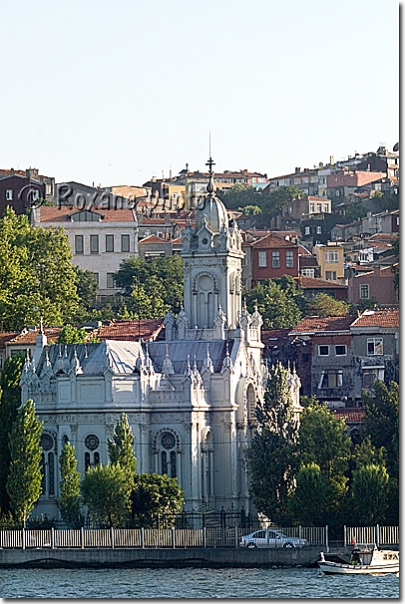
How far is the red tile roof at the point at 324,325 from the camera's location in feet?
299

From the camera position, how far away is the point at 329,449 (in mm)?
68500

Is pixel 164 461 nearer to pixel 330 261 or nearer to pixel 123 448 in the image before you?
pixel 123 448

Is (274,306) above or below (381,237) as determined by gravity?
below

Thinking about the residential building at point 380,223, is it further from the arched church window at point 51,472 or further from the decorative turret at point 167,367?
the arched church window at point 51,472

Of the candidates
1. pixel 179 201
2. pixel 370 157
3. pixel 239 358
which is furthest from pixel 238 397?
pixel 370 157

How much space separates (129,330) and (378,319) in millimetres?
10451

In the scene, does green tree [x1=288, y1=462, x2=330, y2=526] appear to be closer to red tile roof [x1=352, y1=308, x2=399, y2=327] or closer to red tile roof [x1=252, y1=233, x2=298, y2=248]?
red tile roof [x1=352, y1=308, x2=399, y2=327]

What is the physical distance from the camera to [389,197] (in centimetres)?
13262

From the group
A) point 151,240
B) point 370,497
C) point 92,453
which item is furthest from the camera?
point 151,240

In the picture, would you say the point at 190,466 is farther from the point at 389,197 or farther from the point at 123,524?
the point at 389,197

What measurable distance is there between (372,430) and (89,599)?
2053 centimetres

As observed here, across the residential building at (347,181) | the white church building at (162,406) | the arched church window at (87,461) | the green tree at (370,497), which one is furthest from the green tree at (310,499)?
the residential building at (347,181)

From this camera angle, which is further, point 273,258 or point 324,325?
point 273,258

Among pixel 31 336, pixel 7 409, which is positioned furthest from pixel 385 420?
pixel 31 336
